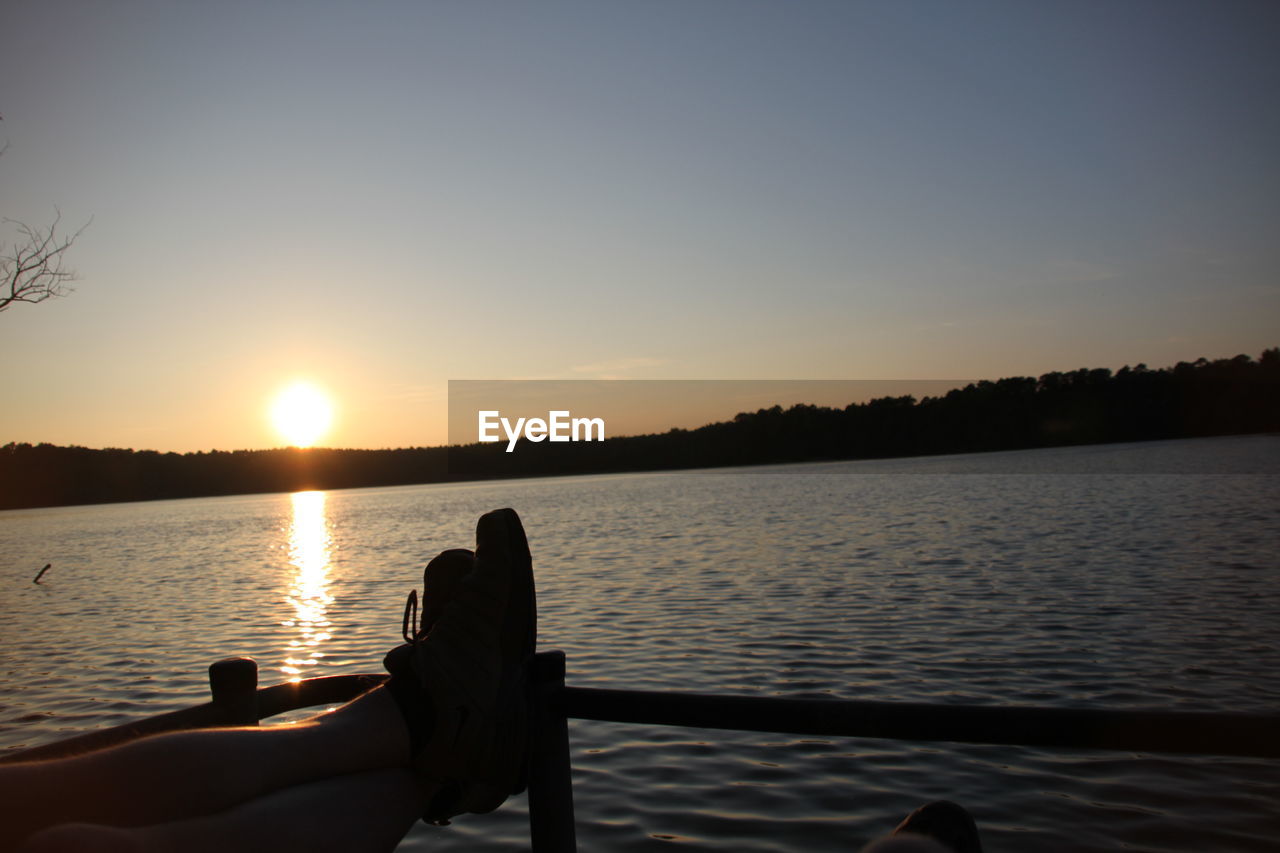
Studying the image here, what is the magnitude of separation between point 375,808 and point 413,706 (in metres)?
0.19

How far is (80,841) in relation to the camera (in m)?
1.10

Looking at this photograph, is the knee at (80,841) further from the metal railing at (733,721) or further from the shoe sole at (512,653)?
the shoe sole at (512,653)

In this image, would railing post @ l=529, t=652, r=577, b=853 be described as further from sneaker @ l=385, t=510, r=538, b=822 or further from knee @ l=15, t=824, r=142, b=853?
knee @ l=15, t=824, r=142, b=853

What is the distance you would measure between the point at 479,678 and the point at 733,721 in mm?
534

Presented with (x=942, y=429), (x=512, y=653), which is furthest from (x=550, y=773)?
(x=942, y=429)

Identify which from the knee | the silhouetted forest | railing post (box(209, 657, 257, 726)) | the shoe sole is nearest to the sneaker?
the shoe sole

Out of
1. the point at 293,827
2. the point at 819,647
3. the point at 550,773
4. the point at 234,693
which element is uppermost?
the point at 234,693

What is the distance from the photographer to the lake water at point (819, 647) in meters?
4.79

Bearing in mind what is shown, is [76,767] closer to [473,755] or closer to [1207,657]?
[473,755]

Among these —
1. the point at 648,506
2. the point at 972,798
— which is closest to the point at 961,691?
the point at 972,798

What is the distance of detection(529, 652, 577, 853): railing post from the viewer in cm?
185

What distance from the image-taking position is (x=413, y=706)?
167 centimetres

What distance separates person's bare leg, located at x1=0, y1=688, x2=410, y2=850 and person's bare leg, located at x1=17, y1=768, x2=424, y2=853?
3cm

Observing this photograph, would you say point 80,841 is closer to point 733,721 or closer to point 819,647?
point 733,721
